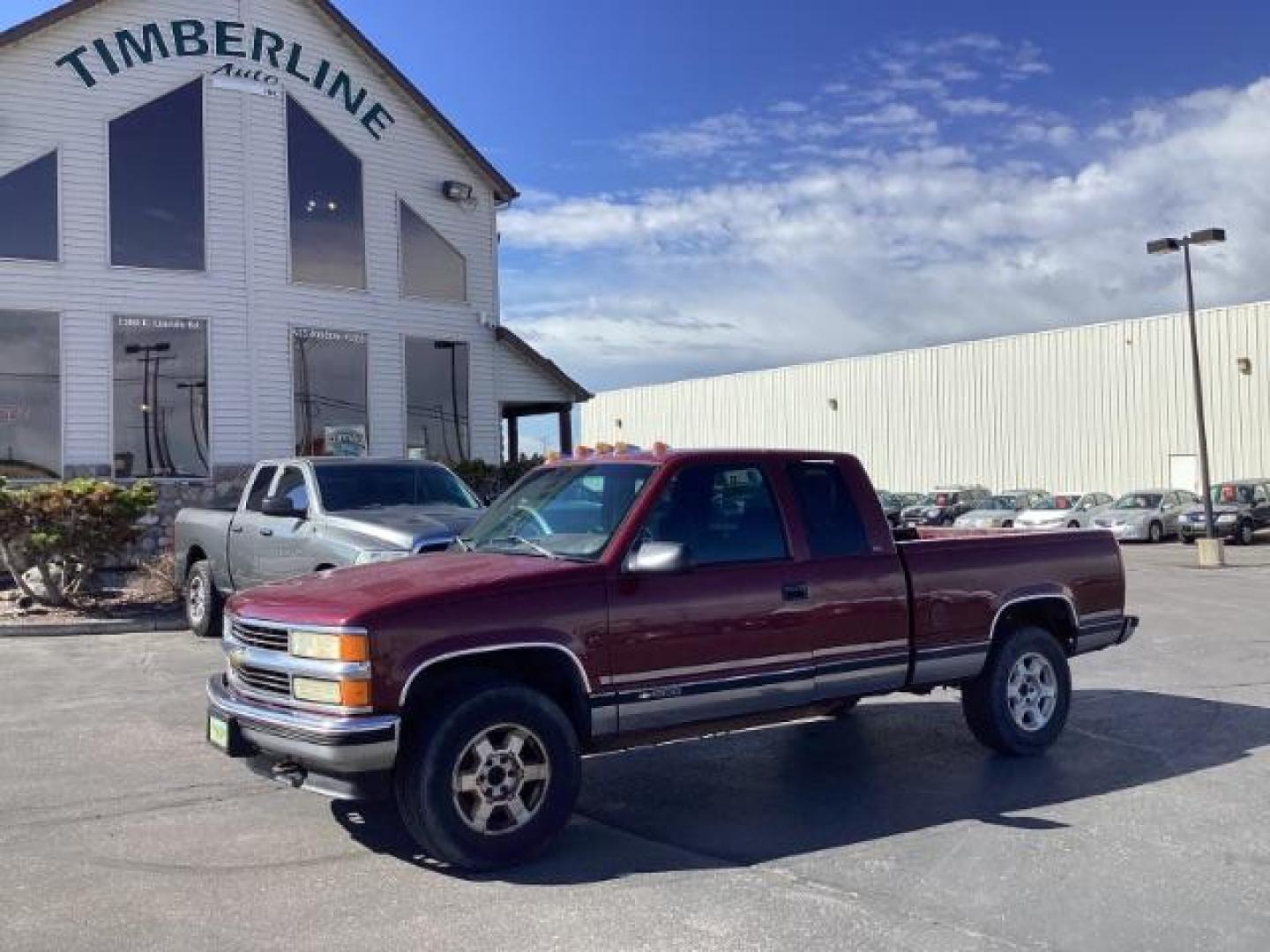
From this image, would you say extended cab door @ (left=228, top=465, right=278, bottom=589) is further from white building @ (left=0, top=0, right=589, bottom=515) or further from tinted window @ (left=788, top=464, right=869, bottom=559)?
white building @ (left=0, top=0, right=589, bottom=515)

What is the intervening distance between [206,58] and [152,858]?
56.2 feet

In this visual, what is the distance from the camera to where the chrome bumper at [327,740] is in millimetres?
5062

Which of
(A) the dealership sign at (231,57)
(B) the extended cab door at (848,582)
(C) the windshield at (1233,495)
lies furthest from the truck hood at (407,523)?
(C) the windshield at (1233,495)

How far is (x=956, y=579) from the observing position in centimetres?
704

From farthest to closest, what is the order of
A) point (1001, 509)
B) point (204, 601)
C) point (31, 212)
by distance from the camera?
point (1001, 509) < point (31, 212) < point (204, 601)

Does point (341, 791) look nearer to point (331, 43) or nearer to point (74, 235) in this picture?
point (74, 235)

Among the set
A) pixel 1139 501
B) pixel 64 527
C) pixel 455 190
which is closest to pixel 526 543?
pixel 64 527

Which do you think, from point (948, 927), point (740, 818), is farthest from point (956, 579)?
point (948, 927)

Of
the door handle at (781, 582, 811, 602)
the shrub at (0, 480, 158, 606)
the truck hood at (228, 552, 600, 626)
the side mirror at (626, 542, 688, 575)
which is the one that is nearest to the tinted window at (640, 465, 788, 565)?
the door handle at (781, 582, 811, 602)

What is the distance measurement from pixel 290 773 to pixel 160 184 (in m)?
16.2

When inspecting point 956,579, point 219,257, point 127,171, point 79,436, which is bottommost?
point 956,579

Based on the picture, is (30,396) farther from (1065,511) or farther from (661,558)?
(1065,511)

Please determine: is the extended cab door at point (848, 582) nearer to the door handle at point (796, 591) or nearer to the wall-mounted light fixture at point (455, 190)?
the door handle at point (796, 591)

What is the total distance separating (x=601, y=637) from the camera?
5629mm
